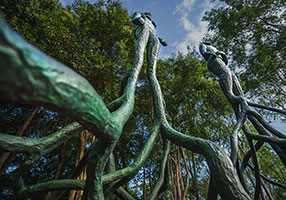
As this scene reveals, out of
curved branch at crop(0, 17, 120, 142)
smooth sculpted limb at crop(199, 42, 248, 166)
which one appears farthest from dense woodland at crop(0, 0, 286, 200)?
curved branch at crop(0, 17, 120, 142)

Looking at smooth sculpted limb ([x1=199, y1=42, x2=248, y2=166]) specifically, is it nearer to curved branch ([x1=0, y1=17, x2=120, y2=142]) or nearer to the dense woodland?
curved branch ([x1=0, y1=17, x2=120, y2=142])

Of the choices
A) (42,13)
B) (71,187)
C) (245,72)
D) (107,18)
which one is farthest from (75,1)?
(245,72)

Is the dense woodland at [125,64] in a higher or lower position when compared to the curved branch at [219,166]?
higher

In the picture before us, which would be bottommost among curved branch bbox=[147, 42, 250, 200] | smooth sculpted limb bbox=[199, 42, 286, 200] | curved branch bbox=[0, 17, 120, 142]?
curved branch bbox=[0, 17, 120, 142]

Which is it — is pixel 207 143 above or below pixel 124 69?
below

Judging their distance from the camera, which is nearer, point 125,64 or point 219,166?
point 219,166

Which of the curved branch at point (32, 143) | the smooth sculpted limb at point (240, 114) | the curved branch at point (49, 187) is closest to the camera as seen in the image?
the curved branch at point (32, 143)

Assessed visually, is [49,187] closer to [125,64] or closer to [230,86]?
[230,86]

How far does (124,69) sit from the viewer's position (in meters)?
5.64

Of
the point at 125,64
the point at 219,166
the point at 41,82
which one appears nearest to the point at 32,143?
the point at 41,82

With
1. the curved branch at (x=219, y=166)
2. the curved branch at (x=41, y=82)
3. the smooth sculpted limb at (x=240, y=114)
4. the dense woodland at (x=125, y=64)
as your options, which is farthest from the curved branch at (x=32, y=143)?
the dense woodland at (x=125, y=64)

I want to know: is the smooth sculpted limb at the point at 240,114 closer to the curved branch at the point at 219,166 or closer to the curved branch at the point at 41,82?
the curved branch at the point at 219,166

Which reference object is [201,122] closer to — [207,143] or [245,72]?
[245,72]

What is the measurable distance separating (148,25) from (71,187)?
1.99 m
